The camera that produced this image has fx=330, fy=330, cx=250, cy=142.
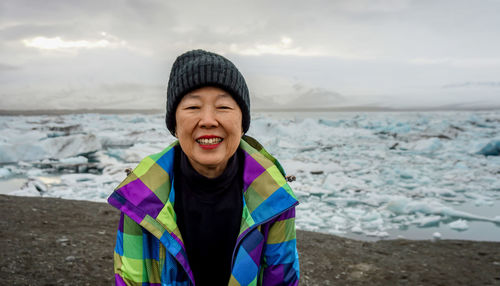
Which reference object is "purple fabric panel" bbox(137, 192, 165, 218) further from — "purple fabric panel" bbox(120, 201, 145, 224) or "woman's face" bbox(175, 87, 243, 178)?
"woman's face" bbox(175, 87, 243, 178)

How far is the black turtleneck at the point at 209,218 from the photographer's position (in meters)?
1.34

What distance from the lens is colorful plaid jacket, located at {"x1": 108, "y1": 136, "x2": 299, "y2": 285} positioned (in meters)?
1.23

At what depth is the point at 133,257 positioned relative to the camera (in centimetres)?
125

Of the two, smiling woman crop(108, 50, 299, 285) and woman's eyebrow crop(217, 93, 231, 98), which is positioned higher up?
woman's eyebrow crop(217, 93, 231, 98)

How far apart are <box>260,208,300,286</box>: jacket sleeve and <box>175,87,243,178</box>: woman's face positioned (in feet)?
1.13

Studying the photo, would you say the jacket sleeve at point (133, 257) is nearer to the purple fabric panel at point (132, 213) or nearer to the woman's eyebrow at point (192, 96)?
the purple fabric panel at point (132, 213)

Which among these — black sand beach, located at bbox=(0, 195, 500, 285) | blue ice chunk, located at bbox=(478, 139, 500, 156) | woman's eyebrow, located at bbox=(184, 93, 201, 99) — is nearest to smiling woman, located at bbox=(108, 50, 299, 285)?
woman's eyebrow, located at bbox=(184, 93, 201, 99)

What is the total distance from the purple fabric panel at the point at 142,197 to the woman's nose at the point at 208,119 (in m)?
0.33

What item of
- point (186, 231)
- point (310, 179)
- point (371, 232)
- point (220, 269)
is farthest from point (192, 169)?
point (310, 179)

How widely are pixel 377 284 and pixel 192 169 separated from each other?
198 cm

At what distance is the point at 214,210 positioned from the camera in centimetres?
134

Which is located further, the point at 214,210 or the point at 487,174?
the point at 487,174

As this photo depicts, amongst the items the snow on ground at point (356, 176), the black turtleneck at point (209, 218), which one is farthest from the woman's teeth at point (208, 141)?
the snow on ground at point (356, 176)

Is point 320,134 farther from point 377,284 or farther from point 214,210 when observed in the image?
point 214,210
